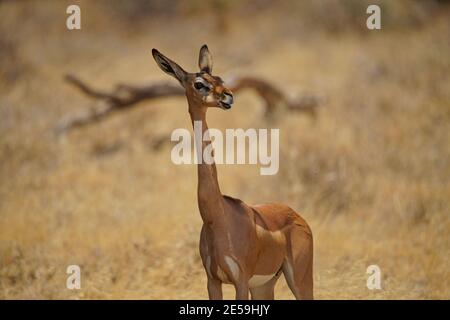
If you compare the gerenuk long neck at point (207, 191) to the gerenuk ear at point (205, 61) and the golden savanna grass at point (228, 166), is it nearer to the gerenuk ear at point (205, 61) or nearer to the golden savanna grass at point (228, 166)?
the gerenuk ear at point (205, 61)

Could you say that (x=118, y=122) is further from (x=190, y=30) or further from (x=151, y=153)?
(x=190, y=30)

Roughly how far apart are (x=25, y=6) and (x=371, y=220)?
16.8 m

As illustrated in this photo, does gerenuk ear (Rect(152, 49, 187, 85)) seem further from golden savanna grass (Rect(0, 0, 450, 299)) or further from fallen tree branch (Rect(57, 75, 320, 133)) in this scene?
fallen tree branch (Rect(57, 75, 320, 133))

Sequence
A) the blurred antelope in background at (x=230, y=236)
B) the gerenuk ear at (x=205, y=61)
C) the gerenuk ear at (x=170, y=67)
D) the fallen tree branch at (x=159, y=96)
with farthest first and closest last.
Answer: the fallen tree branch at (x=159, y=96), the gerenuk ear at (x=205, y=61), the gerenuk ear at (x=170, y=67), the blurred antelope in background at (x=230, y=236)

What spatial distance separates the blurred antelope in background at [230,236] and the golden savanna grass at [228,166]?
2.37 m

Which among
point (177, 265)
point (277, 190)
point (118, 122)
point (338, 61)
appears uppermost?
point (338, 61)

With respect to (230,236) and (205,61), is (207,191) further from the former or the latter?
(205,61)

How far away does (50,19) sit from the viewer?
23.7 metres

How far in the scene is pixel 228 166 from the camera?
13.1m

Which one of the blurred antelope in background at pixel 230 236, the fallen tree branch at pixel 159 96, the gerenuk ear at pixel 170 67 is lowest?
the blurred antelope in background at pixel 230 236

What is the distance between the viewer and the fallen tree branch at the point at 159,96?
585 inches

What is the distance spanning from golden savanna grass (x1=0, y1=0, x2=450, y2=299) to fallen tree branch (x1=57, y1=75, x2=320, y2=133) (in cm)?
35

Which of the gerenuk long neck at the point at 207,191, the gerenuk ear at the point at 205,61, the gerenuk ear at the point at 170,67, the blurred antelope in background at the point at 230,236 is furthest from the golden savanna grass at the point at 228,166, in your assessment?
the gerenuk ear at the point at 170,67

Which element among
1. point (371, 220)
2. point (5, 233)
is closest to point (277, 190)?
point (371, 220)
